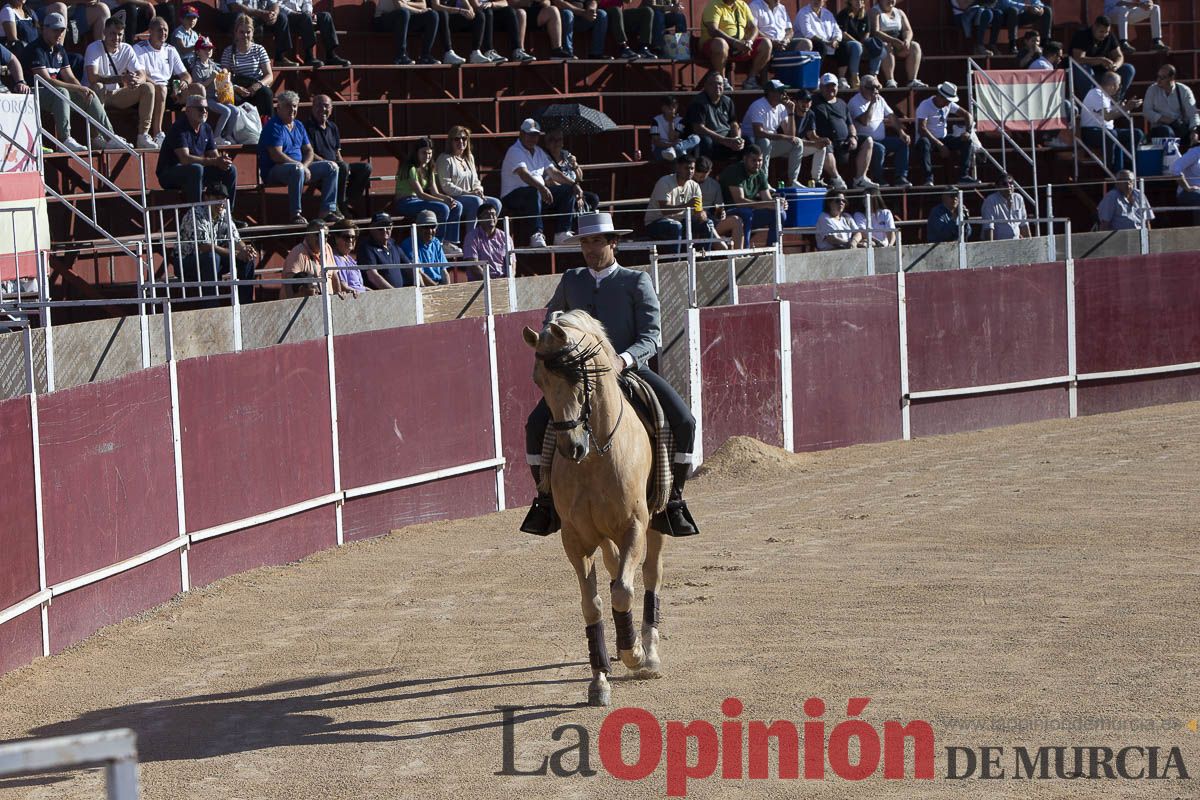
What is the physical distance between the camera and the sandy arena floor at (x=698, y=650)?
695cm

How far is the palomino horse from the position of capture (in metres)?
7.09

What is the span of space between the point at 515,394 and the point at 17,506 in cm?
559

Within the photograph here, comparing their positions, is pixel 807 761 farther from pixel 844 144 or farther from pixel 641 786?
pixel 844 144

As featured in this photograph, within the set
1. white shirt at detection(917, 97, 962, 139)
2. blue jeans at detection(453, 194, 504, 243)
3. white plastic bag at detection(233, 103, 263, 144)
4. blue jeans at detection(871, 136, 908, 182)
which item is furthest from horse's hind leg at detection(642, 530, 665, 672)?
white shirt at detection(917, 97, 962, 139)

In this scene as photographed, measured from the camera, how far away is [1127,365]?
1866 centimetres

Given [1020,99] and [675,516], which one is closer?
[675,516]

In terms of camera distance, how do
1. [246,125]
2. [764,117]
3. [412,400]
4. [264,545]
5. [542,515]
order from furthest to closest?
→ 1. [764,117]
2. [246,125]
3. [412,400]
4. [264,545]
5. [542,515]

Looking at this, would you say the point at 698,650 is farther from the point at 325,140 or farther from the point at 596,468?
the point at 325,140

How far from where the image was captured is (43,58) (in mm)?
16984

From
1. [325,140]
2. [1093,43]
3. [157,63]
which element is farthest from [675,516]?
[1093,43]

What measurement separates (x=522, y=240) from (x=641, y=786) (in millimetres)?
13179

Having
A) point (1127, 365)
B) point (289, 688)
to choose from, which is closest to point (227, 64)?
point (1127, 365)

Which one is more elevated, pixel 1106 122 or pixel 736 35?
pixel 736 35

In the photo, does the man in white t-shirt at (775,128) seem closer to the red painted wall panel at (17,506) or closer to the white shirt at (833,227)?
the white shirt at (833,227)
